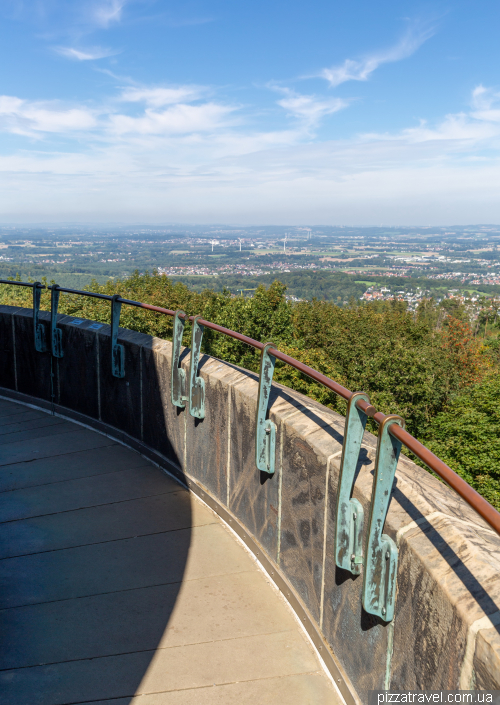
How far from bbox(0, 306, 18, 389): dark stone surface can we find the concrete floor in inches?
80.7

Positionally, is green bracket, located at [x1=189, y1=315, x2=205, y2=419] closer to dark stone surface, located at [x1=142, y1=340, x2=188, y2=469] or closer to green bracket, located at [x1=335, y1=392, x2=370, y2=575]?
dark stone surface, located at [x1=142, y1=340, x2=188, y2=469]

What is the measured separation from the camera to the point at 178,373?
12.5ft

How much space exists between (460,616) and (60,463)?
137 inches

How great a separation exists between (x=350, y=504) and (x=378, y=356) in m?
48.1

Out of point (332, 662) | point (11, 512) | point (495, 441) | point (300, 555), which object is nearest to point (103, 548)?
point (11, 512)

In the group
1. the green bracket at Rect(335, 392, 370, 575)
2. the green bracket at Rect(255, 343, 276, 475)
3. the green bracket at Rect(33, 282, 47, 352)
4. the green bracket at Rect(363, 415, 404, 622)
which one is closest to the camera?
the green bracket at Rect(363, 415, 404, 622)

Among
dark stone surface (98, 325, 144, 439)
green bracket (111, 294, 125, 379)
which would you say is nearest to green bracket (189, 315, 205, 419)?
dark stone surface (98, 325, 144, 439)

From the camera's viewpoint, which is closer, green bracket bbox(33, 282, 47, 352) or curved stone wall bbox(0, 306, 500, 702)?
curved stone wall bbox(0, 306, 500, 702)

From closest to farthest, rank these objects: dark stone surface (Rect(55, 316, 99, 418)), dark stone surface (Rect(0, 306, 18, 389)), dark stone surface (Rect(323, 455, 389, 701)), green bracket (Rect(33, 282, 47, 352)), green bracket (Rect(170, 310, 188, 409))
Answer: dark stone surface (Rect(323, 455, 389, 701)), green bracket (Rect(170, 310, 188, 409)), dark stone surface (Rect(55, 316, 99, 418)), green bracket (Rect(33, 282, 47, 352)), dark stone surface (Rect(0, 306, 18, 389))

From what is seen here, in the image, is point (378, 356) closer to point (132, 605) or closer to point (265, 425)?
point (265, 425)

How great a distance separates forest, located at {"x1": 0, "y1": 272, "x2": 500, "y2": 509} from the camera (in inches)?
1385

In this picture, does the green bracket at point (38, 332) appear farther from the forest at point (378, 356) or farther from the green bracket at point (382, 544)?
the forest at point (378, 356)

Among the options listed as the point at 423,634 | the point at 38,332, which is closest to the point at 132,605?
the point at 423,634

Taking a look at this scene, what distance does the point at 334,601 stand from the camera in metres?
2.20
